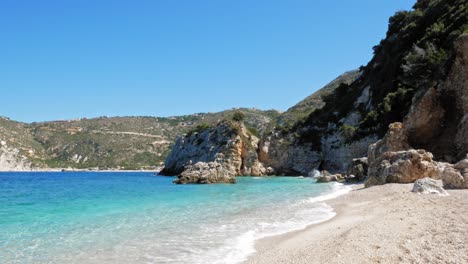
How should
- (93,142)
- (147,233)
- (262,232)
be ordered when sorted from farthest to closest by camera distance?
1. (93,142)
2. (147,233)
3. (262,232)

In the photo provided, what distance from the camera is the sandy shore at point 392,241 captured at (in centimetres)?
589

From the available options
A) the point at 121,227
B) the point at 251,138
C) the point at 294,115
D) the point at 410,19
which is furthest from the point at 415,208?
the point at 294,115

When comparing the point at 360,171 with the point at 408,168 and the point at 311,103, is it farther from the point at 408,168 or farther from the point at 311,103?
the point at 311,103

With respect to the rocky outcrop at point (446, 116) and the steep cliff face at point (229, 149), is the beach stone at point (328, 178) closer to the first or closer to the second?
the rocky outcrop at point (446, 116)

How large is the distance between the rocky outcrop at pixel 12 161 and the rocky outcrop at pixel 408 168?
117283 millimetres

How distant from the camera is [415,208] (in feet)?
33.8

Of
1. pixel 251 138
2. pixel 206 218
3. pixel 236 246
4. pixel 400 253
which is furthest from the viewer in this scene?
pixel 251 138

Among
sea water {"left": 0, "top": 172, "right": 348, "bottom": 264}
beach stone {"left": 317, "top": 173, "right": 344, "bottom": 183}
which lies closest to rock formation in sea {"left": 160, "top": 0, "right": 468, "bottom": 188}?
beach stone {"left": 317, "top": 173, "right": 344, "bottom": 183}

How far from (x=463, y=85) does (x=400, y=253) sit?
21.4 m

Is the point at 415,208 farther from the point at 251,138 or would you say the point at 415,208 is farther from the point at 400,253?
the point at 251,138

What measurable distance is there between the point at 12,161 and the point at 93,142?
25654 mm

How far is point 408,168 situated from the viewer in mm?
19000

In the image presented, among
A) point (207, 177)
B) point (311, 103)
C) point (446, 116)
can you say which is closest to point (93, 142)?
point (311, 103)

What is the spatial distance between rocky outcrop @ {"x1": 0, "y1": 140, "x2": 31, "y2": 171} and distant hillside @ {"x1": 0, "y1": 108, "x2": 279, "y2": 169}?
1.37m
